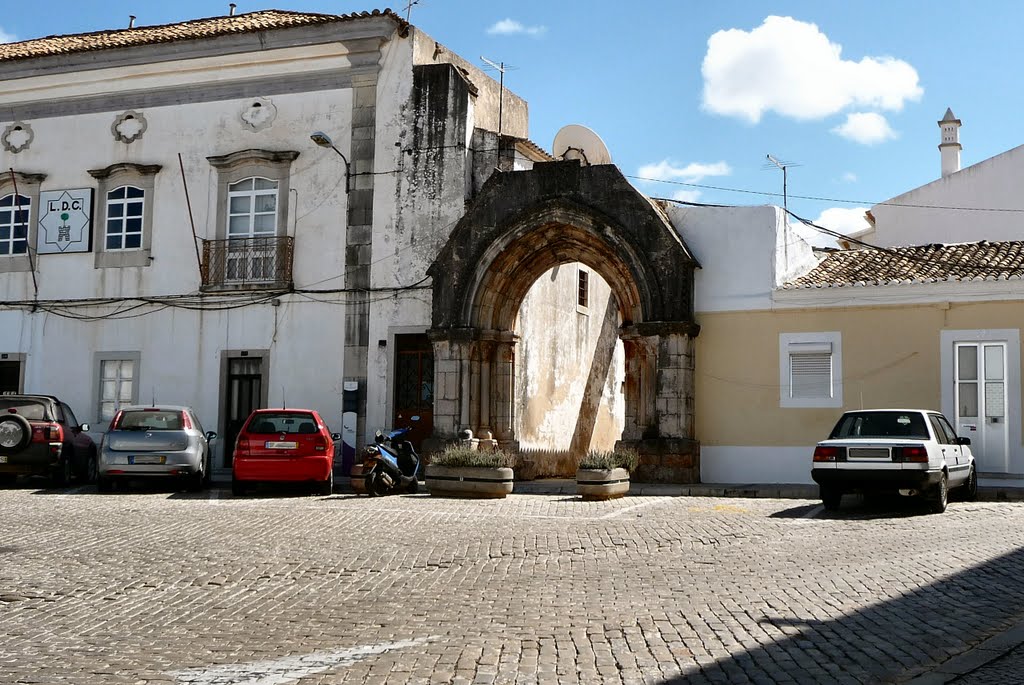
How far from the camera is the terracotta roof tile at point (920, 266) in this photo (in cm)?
1955

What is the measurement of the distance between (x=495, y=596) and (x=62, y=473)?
13461 mm

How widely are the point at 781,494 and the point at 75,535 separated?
10779 mm

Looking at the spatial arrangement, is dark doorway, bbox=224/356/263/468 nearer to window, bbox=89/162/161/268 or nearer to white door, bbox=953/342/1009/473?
window, bbox=89/162/161/268

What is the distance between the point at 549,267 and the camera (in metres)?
23.0

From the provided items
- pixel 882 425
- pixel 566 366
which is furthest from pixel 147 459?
pixel 882 425

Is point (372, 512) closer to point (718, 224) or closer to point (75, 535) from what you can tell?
point (75, 535)

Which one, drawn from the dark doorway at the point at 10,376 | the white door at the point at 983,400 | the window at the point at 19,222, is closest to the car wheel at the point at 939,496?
the white door at the point at 983,400

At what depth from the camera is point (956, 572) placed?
32.6ft

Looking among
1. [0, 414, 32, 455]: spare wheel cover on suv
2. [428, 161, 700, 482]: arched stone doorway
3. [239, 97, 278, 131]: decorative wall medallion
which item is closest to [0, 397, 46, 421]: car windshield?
[0, 414, 32, 455]: spare wheel cover on suv

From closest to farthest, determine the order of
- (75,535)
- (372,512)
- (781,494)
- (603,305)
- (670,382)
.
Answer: (75,535), (372,512), (781,494), (670,382), (603,305)

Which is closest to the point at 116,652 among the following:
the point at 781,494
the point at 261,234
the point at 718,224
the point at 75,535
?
the point at 75,535

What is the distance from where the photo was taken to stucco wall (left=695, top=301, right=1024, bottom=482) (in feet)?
64.1

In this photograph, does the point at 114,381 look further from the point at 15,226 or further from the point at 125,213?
the point at 15,226

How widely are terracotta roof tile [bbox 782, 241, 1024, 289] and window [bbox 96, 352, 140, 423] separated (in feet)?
45.9
